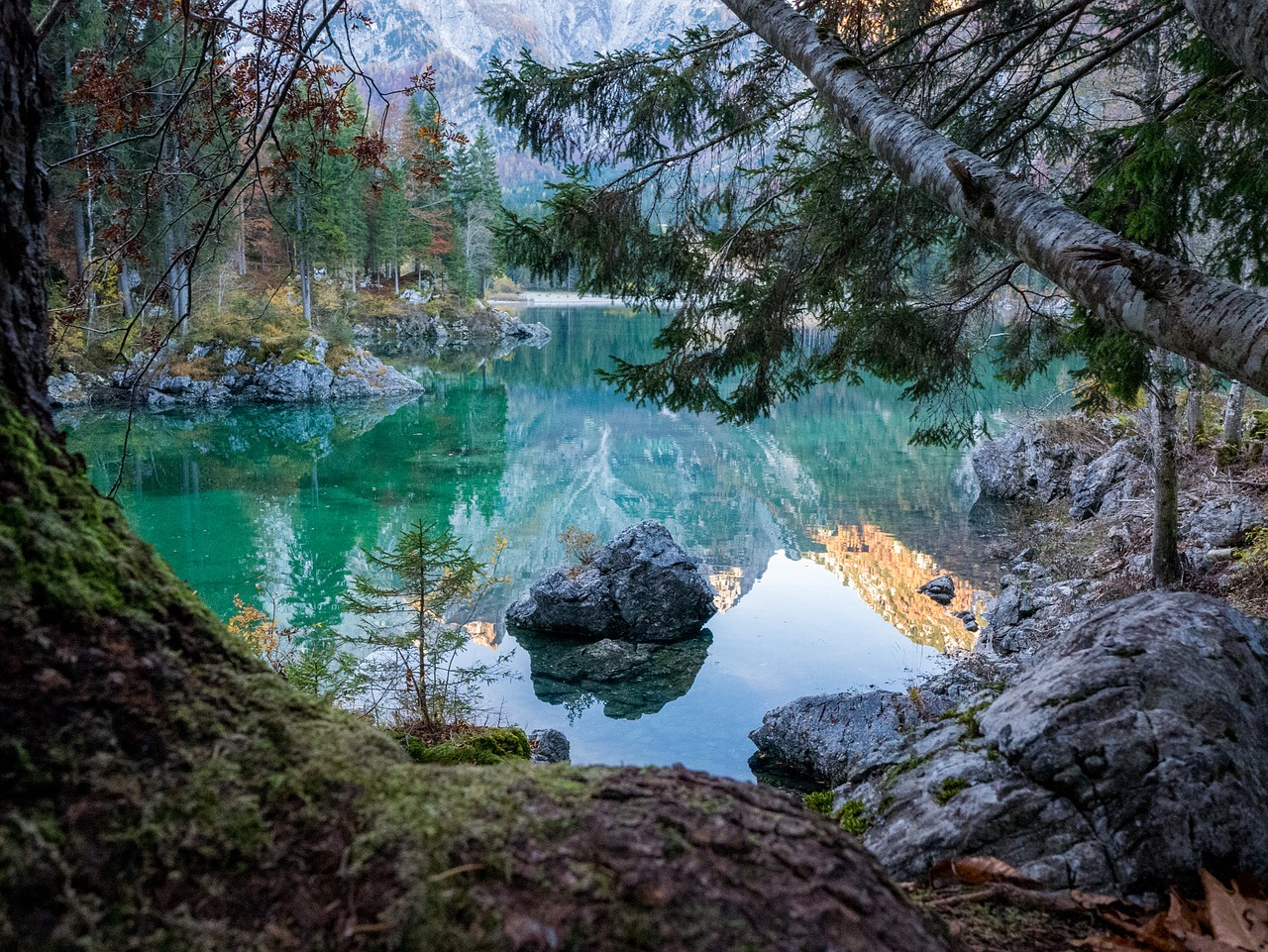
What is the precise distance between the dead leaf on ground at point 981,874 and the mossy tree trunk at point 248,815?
92 cm

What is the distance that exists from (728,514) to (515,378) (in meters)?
20.7

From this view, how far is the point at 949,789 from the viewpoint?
7.73 feet

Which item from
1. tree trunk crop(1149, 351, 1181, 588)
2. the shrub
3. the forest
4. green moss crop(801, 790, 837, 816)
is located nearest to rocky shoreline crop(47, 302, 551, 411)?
the forest

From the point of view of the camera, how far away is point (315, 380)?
1145 inches

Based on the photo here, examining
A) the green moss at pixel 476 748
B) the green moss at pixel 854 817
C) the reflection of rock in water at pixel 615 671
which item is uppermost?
the green moss at pixel 854 817

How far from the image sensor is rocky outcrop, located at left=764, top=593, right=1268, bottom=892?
1.95 m

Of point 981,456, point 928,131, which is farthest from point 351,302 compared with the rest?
point 928,131

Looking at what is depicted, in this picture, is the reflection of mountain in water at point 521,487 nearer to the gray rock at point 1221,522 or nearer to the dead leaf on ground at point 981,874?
the gray rock at point 1221,522

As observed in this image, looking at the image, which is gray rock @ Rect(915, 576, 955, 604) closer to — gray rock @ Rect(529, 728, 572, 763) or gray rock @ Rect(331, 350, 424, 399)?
gray rock @ Rect(529, 728, 572, 763)

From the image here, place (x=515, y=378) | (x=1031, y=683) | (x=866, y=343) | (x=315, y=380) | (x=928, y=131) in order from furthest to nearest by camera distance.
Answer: (x=515, y=378) < (x=315, y=380) < (x=866, y=343) < (x=928, y=131) < (x=1031, y=683)

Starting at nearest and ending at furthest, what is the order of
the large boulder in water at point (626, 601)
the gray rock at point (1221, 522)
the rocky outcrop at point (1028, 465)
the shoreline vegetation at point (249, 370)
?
the gray rock at point (1221, 522) < the large boulder in water at point (626, 601) < the rocky outcrop at point (1028, 465) < the shoreline vegetation at point (249, 370)

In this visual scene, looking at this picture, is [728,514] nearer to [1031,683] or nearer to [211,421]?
[1031,683]

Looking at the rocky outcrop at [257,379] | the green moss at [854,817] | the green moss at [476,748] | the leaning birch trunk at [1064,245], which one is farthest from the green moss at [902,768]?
the rocky outcrop at [257,379]

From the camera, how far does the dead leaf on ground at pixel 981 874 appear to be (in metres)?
1.83
